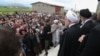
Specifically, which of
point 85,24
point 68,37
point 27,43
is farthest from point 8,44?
point 27,43

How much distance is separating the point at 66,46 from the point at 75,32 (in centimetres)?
33

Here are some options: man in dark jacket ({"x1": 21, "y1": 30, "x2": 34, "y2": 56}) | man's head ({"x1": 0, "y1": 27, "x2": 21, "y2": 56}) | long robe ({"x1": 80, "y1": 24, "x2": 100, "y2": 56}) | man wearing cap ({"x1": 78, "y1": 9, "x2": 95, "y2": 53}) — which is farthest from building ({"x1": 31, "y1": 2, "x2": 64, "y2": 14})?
man's head ({"x1": 0, "y1": 27, "x2": 21, "y2": 56})

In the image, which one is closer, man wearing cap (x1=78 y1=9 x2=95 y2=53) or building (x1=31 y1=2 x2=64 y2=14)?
man wearing cap (x1=78 y1=9 x2=95 y2=53)

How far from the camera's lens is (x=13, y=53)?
147 cm

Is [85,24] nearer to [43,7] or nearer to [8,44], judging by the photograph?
[8,44]

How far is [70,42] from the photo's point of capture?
17.1 feet

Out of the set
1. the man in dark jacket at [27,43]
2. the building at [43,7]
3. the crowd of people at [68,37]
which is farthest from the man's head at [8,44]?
the building at [43,7]

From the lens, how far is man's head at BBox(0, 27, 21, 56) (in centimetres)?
144

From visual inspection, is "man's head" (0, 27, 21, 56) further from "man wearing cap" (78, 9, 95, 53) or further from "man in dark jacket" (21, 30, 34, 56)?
"man in dark jacket" (21, 30, 34, 56)

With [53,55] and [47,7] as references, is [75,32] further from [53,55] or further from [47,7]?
[47,7]

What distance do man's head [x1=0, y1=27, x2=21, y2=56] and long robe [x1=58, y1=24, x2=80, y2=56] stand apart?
3.69m

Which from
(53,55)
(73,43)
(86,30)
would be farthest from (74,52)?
(53,55)

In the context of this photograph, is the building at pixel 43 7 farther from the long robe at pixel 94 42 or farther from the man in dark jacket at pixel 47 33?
the long robe at pixel 94 42

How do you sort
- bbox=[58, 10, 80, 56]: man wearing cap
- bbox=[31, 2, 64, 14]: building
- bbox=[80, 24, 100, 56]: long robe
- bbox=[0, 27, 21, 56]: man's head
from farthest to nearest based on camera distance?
bbox=[31, 2, 64, 14]: building
bbox=[58, 10, 80, 56]: man wearing cap
bbox=[80, 24, 100, 56]: long robe
bbox=[0, 27, 21, 56]: man's head
